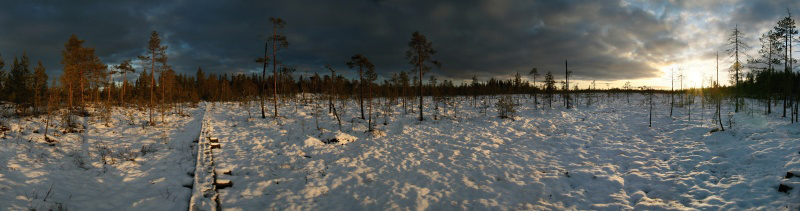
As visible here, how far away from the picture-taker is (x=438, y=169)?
1066 centimetres

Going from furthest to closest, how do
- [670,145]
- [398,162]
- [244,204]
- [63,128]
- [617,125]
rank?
[617,125] < [63,128] < [670,145] < [398,162] < [244,204]

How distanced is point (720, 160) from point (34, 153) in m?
25.2

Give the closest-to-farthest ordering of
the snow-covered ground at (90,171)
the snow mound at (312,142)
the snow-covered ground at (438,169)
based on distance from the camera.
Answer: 1. the snow-covered ground at (90,171)
2. the snow-covered ground at (438,169)
3. the snow mound at (312,142)

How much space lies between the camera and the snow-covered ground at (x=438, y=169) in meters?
7.41

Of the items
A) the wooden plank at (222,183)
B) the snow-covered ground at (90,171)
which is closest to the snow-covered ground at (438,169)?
the snow-covered ground at (90,171)

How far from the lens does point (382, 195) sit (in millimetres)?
8188

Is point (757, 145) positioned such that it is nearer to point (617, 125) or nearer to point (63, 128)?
point (617, 125)

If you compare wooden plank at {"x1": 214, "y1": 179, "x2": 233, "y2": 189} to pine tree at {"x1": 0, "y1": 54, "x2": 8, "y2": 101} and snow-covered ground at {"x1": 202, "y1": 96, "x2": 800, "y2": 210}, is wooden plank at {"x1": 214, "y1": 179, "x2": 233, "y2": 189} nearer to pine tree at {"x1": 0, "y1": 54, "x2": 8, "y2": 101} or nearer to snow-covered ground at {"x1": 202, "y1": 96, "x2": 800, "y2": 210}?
snow-covered ground at {"x1": 202, "y1": 96, "x2": 800, "y2": 210}

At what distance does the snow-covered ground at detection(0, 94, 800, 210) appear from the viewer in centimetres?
741

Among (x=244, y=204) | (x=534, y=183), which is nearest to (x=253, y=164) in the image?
(x=244, y=204)

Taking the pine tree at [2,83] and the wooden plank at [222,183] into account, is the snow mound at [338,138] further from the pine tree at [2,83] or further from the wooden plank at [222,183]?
the pine tree at [2,83]

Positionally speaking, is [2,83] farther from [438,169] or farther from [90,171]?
[438,169]

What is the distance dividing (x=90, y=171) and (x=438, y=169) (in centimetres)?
1190

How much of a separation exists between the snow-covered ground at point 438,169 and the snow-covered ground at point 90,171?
0.05m
